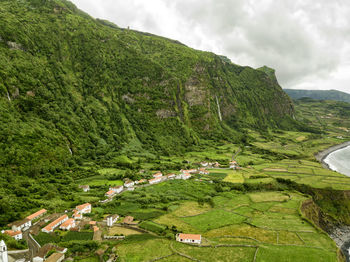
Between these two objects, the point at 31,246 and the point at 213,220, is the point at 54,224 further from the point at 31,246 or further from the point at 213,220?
the point at 213,220

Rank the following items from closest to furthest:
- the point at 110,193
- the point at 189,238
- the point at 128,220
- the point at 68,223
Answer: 1. the point at 189,238
2. the point at 68,223
3. the point at 128,220
4. the point at 110,193

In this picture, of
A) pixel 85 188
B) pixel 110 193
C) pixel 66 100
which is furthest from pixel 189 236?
pixel 66 100

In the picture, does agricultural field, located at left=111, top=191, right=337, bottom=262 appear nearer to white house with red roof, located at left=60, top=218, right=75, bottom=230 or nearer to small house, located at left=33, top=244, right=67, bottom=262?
small house, located at left=33, top=244, right=67, bottom=262

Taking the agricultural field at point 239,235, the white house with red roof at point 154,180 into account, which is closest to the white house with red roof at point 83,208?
the agricultural field at point 239,235

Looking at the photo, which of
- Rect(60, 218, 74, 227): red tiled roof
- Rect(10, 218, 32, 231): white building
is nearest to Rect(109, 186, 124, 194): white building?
Rect(60, 218, 74, 227): red tiled roof

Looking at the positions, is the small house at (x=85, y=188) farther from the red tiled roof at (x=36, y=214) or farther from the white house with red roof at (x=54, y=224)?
the white house with red roof at (x=54, y=224)
